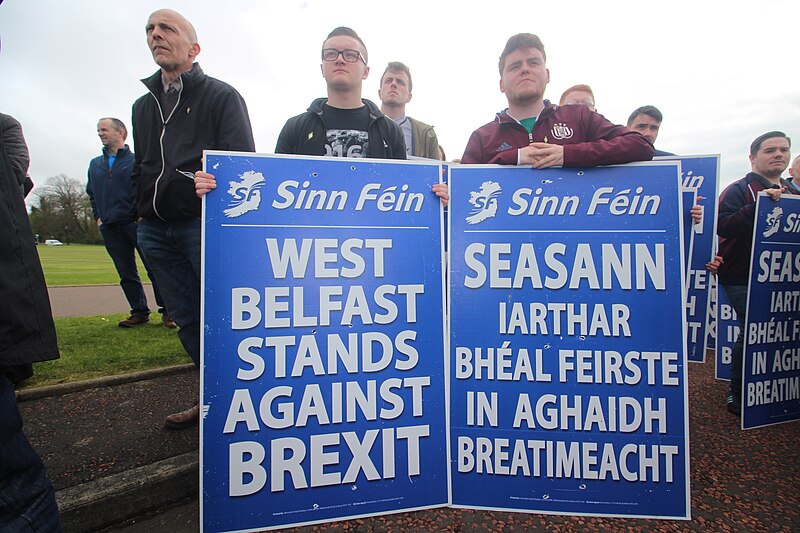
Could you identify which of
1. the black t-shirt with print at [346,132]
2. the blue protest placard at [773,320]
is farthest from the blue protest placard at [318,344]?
the blue protest placard at [773,320]

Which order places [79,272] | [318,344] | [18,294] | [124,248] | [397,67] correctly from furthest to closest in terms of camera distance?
[79,272]
[124,248]
[397,67]
[318,344]
[18,294]

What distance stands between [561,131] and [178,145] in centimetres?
209

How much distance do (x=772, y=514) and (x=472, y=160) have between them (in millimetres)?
2206

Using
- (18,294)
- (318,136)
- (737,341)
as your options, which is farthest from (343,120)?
(737,341)

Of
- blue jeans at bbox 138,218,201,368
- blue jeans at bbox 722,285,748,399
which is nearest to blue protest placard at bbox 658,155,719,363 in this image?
blue jeans at bbox 722,285,748,399

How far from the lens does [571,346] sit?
1.78 metres

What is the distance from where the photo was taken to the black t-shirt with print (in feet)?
7.41

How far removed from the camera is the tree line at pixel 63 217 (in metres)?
47.0

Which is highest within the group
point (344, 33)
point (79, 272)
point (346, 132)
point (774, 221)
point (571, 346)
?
point (344, 33)

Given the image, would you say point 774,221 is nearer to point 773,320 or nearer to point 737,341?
point 773,320

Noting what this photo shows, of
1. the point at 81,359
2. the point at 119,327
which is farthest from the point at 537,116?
the point at 119,327

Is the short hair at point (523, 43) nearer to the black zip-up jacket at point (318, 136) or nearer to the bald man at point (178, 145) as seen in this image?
the black zip-up jacket at point (318, 136)

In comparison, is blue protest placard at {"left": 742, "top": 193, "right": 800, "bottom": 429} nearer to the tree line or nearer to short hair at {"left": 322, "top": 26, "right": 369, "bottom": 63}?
short hair at {"left": 322, "top": 26, "right": 369, "bottom": 63}

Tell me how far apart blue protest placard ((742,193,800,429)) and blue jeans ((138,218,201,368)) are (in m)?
3.47
